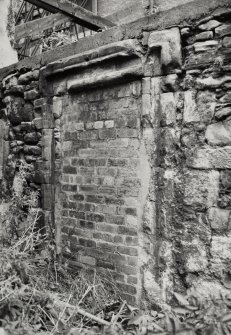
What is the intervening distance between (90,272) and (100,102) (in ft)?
5.53

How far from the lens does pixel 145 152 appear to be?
3.18 m

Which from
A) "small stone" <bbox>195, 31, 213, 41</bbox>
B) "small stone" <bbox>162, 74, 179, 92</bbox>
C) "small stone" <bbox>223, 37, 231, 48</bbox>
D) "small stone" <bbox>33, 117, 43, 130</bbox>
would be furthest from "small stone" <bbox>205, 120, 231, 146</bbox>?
"small stone" <bbox>33, 117, 43, 130</bbox>

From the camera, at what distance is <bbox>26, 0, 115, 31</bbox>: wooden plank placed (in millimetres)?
4051

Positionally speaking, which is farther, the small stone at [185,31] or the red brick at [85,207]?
the red brick at [85,207]

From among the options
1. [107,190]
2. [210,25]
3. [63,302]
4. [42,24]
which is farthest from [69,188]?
[42,24]

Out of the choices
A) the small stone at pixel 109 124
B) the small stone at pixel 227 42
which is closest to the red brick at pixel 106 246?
the small stone at pixel 109 124

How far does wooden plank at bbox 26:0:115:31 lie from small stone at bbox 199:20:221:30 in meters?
1.95

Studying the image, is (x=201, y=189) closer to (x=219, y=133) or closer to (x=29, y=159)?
(x=219, y=133)

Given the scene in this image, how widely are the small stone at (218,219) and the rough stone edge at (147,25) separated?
150 centimetres

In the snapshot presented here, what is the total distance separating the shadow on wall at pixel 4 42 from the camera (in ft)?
16.2

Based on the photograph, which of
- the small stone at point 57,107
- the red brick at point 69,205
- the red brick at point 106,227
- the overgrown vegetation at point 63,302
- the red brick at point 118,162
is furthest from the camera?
the small stone at point 57,107

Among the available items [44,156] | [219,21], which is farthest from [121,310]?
[219,21]

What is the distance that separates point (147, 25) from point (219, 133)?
1.14 metres

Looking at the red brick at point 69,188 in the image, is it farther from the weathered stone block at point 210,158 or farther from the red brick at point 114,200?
the weathered stone block at point 210,158
